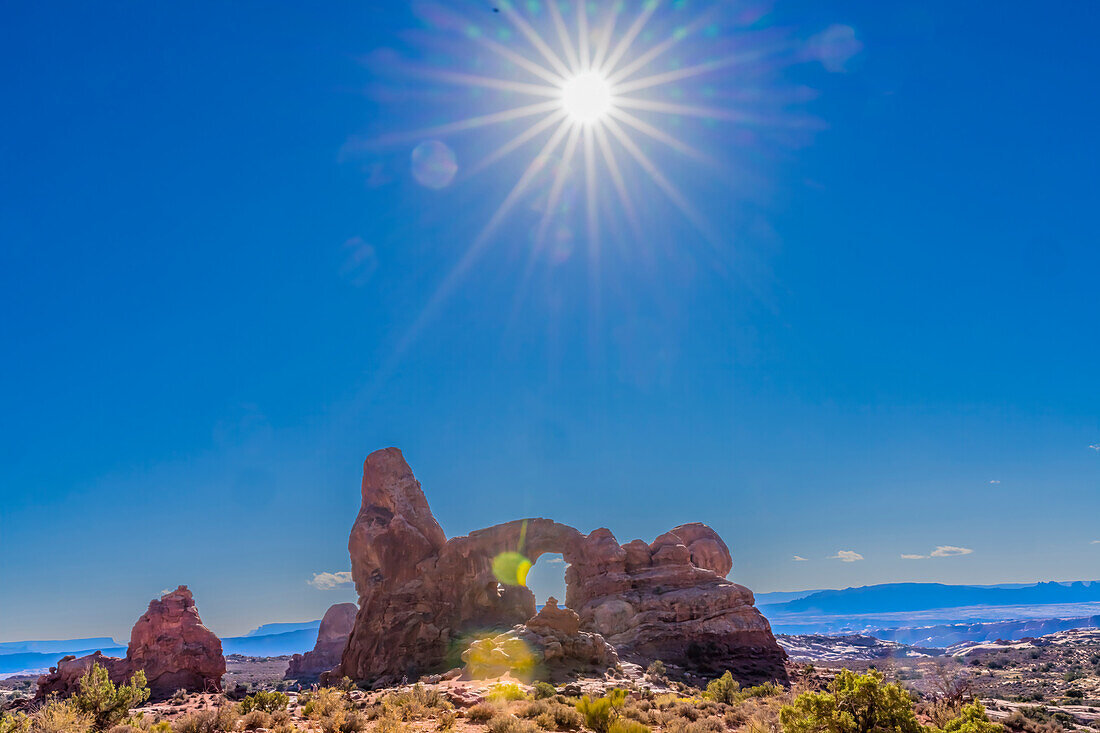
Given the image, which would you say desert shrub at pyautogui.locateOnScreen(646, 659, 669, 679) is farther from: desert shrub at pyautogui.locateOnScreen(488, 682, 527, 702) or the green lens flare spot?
the green lens flare spot

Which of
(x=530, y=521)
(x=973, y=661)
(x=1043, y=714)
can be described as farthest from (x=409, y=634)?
(x=973, y=661)

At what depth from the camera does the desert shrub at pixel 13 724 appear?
979 cm

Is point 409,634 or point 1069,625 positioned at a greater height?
point 409,634

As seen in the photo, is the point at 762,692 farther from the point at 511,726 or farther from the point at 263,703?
the point at 263,703

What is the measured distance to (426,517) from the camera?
176ft

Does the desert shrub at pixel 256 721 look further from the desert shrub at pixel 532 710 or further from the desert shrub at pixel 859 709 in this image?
the desert shrub at pixel 859 709

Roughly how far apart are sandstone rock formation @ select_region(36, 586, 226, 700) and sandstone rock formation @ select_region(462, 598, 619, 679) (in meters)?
27.6

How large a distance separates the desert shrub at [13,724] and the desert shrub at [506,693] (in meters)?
12.4

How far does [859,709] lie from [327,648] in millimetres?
94170

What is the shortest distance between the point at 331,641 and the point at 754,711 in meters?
88.1

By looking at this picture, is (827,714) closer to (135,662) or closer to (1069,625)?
(135,662)

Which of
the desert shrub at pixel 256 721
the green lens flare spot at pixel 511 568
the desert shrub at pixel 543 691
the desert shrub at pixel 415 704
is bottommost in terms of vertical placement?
the desert shrub at pixel 543 691

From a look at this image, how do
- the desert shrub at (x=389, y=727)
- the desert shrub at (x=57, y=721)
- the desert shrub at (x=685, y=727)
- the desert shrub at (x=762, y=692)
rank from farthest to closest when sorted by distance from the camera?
the desert shrub at (x=762, y=692)
the desert shrub at (x=685, y=727)
the desert shrub at (x=389, y=727)
the desert shrub at (x=57, y=721)

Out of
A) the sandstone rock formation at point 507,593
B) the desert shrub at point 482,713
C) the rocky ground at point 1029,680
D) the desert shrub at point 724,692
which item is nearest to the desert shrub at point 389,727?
the desert shrub at point 482,713
